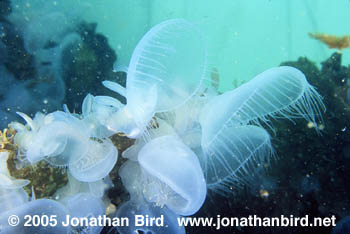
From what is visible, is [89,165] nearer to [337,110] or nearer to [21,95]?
[337,110]

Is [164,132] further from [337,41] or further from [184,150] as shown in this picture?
[337,41]

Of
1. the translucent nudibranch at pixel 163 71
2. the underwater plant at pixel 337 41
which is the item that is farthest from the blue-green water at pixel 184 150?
the underwater plant at pixel 337 41

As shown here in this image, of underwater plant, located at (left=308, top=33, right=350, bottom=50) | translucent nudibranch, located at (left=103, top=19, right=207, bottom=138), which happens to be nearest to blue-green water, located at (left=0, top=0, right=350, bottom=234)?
translucent nudibranch, located at (left=103, top=19, right=207, bottom=138)

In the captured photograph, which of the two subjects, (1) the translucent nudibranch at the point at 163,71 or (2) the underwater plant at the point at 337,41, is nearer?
(1) the translucent nudibranch at the point at 163,71

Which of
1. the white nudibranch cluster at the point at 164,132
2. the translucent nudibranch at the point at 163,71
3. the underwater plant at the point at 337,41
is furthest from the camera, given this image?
the underwater plant at the point at 337,41

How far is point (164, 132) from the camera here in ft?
8.89

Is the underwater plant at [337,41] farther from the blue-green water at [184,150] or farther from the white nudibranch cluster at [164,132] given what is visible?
the white nudibranch cluster at [164,132]

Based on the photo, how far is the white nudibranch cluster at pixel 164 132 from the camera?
7.52 feet

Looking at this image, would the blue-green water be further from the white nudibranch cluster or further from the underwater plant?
the underwater plant

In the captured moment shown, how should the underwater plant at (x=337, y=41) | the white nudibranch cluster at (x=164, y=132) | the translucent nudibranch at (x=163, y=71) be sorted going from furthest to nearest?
the underwater plant at (x=337, y=41), the translucent nudibranch at (x=163, y=71), the white nudibranch cluster at (x=164, y=132)

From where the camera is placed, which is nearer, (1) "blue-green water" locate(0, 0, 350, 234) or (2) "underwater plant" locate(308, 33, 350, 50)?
(1) "blue-green water" locate(0, 0, 350, 234)

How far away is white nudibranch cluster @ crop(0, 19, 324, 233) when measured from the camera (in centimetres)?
229

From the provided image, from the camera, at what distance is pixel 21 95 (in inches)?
365

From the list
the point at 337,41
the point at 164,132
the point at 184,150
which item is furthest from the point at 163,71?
the point at 337,41
